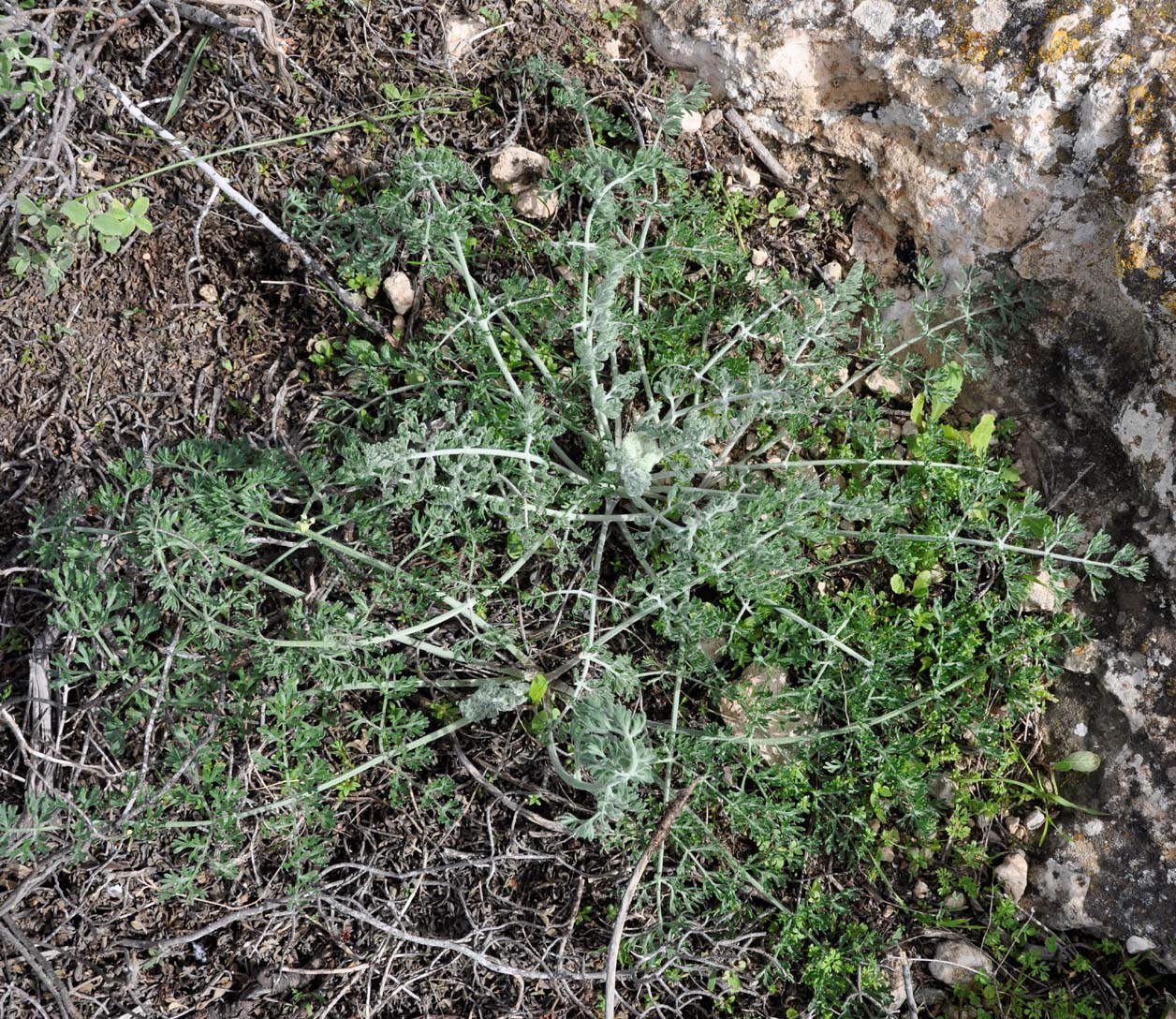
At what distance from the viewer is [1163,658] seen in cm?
290

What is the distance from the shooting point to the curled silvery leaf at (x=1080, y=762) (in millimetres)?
2996

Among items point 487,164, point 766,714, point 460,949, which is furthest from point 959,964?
point 487,164

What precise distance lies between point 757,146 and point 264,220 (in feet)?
5.85

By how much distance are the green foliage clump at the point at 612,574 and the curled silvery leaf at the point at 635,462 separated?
13mm

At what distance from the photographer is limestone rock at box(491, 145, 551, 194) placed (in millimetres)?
3367

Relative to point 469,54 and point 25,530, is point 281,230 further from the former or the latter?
point 25,530

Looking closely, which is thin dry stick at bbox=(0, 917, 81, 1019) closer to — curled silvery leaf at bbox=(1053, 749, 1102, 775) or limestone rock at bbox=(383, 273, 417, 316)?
limestone rock at bbox=(383, 273, 417, 316)

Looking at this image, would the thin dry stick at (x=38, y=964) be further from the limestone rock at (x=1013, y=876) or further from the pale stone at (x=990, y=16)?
the pale stone at (x=990, y=16)

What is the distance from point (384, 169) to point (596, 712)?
2109 millimetres

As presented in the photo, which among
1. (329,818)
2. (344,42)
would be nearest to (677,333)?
(344,42)

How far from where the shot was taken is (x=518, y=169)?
3.38 metres

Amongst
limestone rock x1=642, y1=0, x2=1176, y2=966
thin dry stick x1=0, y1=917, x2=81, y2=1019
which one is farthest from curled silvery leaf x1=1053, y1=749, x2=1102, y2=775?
thin dry stick x1=0, y1=917, x2=81, y2=1019

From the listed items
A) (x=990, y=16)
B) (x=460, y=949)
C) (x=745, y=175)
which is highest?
(x=990, y=16)

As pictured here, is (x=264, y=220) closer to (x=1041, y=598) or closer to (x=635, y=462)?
(x=635, y=462)
